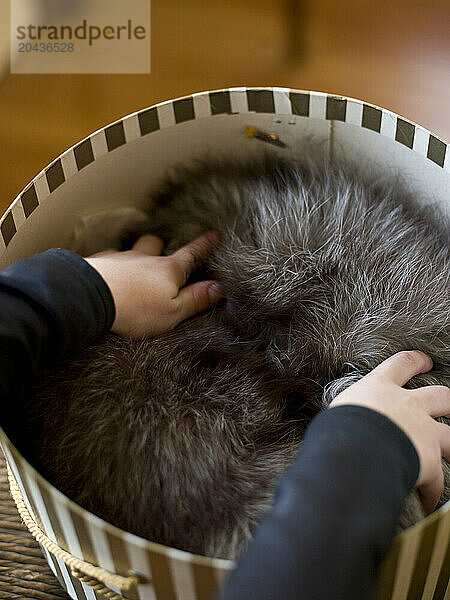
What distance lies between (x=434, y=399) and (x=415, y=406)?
1.7 inches

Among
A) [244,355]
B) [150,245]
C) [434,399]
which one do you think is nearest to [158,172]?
[150,245]

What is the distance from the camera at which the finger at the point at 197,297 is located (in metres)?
0.68

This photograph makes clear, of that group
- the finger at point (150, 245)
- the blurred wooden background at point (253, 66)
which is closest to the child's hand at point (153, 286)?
the finger at point (150, 245)

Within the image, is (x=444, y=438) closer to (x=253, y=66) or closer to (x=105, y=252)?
(x=105, y=252)

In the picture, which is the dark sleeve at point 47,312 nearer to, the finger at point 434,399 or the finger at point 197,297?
the finger at point 197,297

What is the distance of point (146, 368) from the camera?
22.5 inches

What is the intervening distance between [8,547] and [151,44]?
870mm

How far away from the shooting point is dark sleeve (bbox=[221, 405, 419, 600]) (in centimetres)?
38

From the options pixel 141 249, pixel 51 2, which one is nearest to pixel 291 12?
pixel 51 2

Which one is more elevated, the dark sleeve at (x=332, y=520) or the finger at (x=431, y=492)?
the dark sleeve at (x=332, y=520)

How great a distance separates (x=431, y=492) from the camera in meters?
0.52

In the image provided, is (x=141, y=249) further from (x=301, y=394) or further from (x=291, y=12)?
(x=291, y=12)

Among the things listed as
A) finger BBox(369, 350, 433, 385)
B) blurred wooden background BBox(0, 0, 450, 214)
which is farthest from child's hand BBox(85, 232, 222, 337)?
blurred wooden background BBox(0, 0, 450, 214)

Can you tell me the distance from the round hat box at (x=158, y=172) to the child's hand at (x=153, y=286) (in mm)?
66
